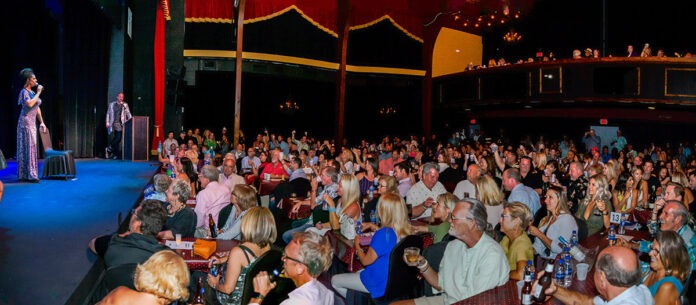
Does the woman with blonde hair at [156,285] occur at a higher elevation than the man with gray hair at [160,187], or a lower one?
lower

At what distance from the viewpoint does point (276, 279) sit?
12.1 ft

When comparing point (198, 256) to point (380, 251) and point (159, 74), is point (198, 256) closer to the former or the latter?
point (380, 251)

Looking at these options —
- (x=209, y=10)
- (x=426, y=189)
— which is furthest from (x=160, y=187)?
(x=209, y=10)

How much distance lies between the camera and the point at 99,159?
1482cm

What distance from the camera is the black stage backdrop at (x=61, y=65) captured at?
11.6 metres

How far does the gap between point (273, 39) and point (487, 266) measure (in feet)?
63.4

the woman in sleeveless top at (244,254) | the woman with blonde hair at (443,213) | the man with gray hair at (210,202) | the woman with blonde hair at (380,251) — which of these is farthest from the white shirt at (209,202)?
the woman with blonde hair at (443,213)

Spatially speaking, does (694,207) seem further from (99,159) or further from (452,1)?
(452,1)

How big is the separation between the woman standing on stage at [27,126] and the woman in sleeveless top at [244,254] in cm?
605

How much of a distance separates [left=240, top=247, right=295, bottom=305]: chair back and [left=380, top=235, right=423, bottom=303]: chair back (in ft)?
3.14

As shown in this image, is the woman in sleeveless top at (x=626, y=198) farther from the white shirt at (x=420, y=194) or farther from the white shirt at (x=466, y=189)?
Result: the white shirt at (x=420, y=194)

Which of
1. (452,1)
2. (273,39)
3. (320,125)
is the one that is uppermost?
(452,1)

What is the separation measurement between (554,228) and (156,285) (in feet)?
11.6

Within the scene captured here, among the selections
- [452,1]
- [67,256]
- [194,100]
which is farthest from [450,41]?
[67,256]
